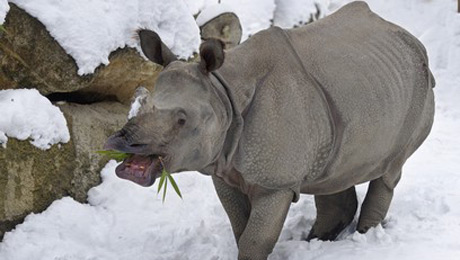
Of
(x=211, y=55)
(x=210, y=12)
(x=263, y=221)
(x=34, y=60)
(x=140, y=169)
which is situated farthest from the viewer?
(x=210, y=12)

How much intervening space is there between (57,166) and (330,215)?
1964 millimetres

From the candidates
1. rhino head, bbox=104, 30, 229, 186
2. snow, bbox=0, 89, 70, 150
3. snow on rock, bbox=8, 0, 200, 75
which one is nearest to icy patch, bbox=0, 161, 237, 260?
snow, bbox=0, 89, 70, 150

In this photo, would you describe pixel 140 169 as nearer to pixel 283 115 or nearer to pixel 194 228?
pixel 283 115

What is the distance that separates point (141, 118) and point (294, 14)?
7442mm

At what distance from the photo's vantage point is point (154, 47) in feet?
13.7

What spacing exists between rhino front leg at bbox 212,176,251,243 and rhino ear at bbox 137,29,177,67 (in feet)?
2.86

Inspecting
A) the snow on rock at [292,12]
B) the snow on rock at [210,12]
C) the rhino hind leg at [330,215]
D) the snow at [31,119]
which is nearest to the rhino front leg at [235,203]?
the rhino hind leg at [330,215]

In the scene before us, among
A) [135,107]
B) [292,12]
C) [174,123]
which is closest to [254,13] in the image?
[292,12]

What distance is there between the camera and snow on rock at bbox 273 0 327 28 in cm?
1077

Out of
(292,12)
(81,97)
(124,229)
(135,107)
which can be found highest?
(135,107)

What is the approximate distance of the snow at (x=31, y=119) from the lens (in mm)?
5391

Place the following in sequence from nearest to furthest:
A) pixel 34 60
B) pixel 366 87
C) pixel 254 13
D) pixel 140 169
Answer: pixel 140 169 → pixel 366 87 → pixel 34 60 → pixel 254 13

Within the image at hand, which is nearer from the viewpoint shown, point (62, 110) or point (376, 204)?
point (376, 204)

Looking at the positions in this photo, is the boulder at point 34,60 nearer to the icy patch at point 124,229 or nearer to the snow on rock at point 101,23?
the snow on rock at point 101,23
